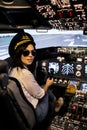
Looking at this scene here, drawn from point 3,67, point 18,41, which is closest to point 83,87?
point 18,41

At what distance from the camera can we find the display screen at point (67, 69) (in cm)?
320

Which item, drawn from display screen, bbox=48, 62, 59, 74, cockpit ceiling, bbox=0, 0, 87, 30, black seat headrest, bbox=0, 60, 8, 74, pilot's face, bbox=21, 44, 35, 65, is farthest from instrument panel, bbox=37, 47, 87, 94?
black seat headrest, bbox=0, 60, 8, 74

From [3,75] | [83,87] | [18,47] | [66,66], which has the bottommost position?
[83,87]

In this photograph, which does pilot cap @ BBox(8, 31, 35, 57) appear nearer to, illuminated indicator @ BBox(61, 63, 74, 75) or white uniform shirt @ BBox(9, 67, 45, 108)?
white uniform shirt @ BBox(9, 67, 45, 108)

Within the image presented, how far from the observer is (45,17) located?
354cm

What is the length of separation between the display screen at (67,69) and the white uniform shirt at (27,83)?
1.19m

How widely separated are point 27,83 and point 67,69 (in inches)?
51.3

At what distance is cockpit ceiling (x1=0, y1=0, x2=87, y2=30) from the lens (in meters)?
2.96

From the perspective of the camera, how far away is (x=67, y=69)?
3.22m

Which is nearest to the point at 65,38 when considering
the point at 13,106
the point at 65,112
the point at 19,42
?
the point at 65,112

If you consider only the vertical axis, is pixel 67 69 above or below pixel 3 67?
below

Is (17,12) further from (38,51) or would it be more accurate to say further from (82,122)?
(82,122)

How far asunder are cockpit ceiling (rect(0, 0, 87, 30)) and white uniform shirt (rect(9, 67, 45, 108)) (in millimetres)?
1136

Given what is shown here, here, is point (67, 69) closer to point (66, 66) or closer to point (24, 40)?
point (66, 66)
